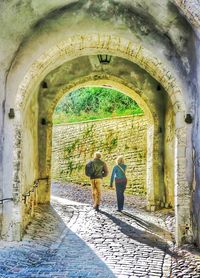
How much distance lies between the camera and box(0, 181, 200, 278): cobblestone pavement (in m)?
4.96

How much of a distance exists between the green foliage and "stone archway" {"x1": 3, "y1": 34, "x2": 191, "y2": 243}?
11.7m

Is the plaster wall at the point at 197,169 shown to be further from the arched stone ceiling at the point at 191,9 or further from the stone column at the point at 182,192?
the arched stone ceiling at the point at 191,9

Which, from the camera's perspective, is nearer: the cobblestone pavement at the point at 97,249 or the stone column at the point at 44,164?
the cobblestone pavement at the point at 97,249

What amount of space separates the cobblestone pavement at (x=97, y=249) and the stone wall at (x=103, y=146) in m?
6.02

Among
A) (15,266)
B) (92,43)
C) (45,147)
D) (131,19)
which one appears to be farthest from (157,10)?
(45,147)

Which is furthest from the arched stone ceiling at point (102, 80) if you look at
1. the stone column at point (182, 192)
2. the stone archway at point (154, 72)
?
the stone column at point (182, 192)

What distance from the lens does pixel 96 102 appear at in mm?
20750

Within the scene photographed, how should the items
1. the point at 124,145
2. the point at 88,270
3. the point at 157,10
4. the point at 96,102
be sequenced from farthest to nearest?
the point at 96,102
the point at 124,145
the point at 157,10
the point at 88,270

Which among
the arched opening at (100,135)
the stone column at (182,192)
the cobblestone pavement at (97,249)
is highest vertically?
the arched opening at (100,135)

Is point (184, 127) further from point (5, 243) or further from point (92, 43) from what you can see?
point (5, 243)

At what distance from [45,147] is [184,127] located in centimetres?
501

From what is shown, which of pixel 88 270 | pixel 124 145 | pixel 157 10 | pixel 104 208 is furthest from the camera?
pixel 124 145

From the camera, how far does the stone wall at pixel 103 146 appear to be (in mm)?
15172

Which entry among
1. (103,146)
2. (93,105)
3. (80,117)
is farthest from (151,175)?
(93,105)
